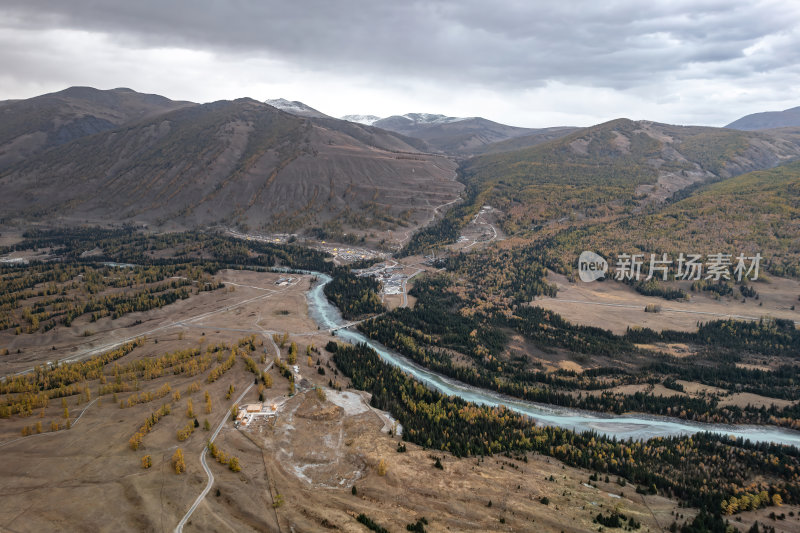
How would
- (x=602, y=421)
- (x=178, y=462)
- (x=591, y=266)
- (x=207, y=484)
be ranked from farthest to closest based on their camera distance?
(x=591, y=266) → (x=602, y=421) → (x=178, y=462) → (x=207, y=484)

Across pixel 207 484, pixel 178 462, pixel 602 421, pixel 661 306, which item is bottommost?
pixel 602 421

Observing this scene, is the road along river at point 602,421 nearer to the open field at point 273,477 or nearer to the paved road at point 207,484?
the open field at point 273,477

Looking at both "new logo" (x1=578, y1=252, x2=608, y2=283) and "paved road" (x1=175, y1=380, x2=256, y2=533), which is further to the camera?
"new logo" (x1=578, y1=252, x2=608, y2=283)

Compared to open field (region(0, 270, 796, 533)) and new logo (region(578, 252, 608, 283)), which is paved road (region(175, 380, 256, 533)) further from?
new logo (region(578, 252, 608, 283))

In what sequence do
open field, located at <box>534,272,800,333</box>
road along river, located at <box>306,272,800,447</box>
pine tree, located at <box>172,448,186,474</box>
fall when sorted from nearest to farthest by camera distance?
pine tree, located at <box>172,448,186,474</box>
road along river, located at <box>306,272,800,447</box>
open field, located at <box>534,272,800,333</box>

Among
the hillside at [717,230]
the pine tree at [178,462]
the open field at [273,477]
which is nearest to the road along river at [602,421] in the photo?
the open field at [273,477]

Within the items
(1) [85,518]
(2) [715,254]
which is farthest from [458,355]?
(2) [715,254]

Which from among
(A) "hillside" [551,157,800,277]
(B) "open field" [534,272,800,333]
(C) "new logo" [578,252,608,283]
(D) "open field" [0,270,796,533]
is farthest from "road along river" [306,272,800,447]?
(A) "hillside" [551,157,800,277]

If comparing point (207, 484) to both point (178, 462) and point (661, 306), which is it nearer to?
point (178, 462)

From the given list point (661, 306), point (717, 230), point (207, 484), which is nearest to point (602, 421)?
point (207, 484)

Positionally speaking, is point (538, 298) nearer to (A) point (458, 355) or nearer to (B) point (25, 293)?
(A) point (458, 355)
